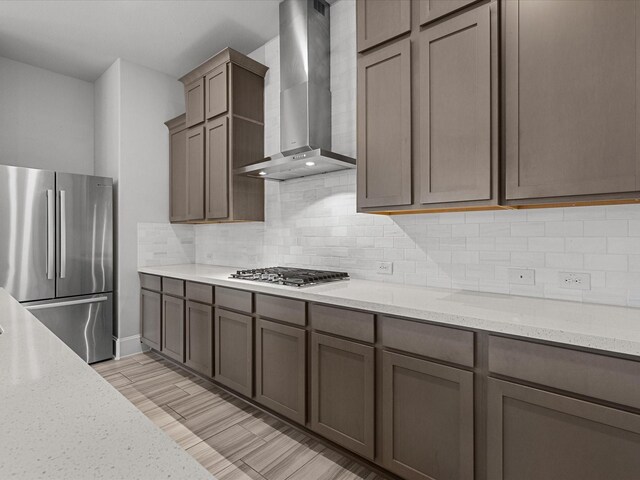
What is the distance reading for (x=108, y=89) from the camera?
3914 millimetres

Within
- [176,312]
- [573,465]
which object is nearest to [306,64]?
[176,312]

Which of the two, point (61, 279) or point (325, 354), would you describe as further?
point (61, 279)

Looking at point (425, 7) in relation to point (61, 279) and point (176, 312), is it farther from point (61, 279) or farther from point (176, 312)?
point (61, 279)

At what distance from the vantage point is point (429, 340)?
1.59 meters

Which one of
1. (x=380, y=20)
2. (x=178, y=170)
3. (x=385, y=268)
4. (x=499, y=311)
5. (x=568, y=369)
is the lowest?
(x=568, y=369)

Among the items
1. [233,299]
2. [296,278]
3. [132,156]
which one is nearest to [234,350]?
[233,299]

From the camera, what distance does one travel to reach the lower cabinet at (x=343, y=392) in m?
1.82


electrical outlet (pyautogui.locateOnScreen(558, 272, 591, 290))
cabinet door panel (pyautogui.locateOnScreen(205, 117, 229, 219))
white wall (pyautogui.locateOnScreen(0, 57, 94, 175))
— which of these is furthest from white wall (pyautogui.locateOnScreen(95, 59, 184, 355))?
electrical outlet (pyautogui.locateOnScreen(558, 272, 591, 290))

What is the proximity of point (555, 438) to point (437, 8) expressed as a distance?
2.00 metres

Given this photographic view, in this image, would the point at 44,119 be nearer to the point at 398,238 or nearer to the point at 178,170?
the point at 178,170

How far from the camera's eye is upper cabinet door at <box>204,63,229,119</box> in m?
3.23

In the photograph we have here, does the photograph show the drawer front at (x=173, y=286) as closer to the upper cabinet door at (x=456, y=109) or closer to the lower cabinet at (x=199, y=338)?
the lower cabinet at (x=199, y=338)

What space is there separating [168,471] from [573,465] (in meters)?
1.43

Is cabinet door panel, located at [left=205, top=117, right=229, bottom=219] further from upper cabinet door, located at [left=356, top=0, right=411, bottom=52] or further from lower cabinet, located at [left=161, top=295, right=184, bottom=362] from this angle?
upper cabinet door, located at [left=356, top=0, right=411, bottom=52]
